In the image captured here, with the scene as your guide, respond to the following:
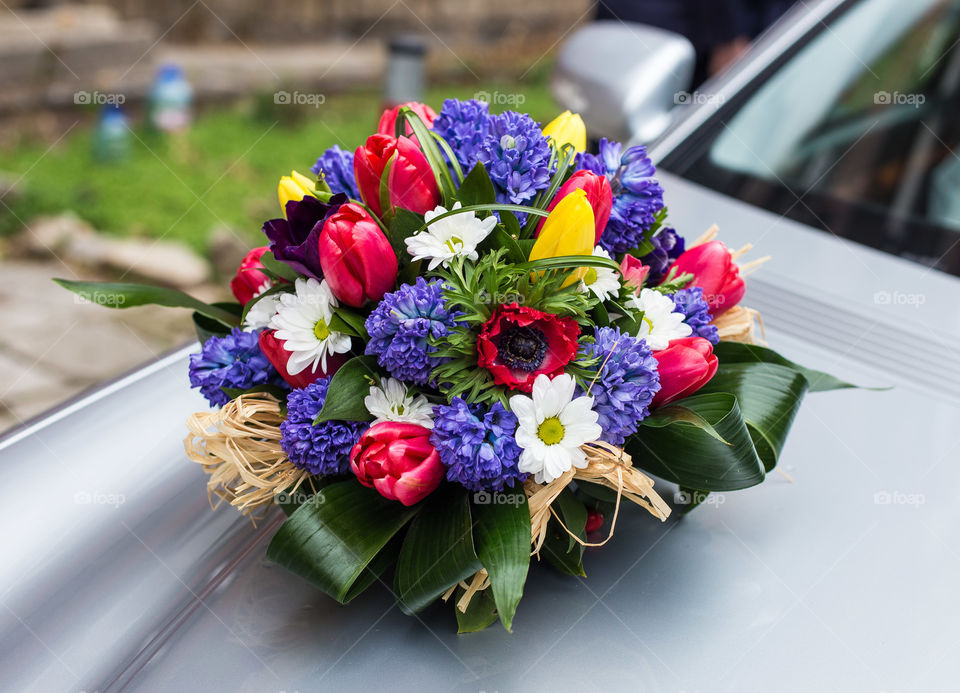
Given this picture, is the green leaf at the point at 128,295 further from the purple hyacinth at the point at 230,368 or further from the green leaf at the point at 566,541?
the green leaf at the point at 566,541

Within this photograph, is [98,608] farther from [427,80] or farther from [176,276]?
[427,80]

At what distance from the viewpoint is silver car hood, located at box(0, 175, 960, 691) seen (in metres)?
1.00

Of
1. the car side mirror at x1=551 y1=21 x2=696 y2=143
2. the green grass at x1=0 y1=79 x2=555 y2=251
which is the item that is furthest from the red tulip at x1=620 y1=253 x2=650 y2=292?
the green grass at x1=0 y1=79 x2=555 y2=251

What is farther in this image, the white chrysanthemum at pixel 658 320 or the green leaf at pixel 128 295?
the green leaf at pixel 128 295

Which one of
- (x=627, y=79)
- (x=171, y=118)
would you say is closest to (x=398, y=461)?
(x=627, y=79)

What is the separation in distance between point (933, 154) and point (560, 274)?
6.62ft

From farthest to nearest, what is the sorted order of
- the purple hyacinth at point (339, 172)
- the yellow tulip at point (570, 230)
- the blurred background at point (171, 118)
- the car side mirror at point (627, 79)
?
the blurred background at point (171, 118)
the car side mirror at point (627, 79)
the purple hyacinth at point (339, 172)
the yellow tulip at point (570, 230)

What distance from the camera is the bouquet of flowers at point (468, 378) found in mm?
999

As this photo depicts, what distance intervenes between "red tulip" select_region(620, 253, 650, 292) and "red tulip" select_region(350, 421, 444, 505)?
35 cm

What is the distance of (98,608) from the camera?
1.10 m

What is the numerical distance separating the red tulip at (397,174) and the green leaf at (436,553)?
380mm

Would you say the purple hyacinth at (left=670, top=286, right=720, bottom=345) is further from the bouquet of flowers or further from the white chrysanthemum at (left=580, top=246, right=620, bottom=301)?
the white chrysanthemum at (left=580, top=246, right=620, bottom=301)

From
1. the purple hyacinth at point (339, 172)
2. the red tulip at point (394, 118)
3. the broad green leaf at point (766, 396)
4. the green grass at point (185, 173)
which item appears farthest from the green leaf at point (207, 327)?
the green grass at point (185, 173)

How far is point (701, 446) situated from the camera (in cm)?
105
